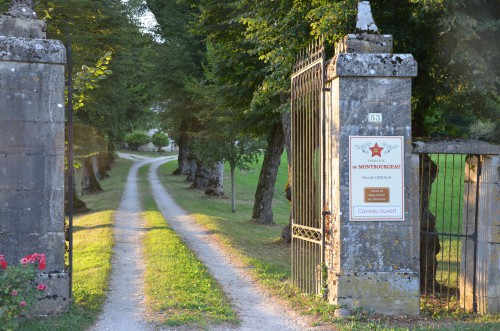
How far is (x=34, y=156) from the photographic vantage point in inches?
305

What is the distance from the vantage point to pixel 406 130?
8.04 metres

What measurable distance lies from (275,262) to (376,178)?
19.9 feet

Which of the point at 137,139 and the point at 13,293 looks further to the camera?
the point at 137,139

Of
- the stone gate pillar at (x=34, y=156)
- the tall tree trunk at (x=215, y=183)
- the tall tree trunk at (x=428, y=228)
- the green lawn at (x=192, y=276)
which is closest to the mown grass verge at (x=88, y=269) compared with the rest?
the green lawn at (x=192, y=276)

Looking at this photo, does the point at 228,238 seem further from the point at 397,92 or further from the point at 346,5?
the point at 397,92

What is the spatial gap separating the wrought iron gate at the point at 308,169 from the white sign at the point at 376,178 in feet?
2.03

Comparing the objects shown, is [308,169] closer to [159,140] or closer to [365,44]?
[365,44]

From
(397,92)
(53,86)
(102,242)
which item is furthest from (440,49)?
(102,242)

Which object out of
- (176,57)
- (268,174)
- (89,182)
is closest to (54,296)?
(268,174)

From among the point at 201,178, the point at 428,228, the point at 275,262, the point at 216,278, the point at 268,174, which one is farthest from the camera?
the point at 201,178

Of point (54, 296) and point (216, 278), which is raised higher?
point (54, 296)

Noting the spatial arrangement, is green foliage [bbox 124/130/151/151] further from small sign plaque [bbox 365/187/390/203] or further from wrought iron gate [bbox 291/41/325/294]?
small sign plaque [bbox 365/187/390/203]

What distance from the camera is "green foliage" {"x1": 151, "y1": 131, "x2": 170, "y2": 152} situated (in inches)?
3543

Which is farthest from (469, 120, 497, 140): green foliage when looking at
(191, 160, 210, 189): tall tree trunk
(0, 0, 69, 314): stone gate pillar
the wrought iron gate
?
(191, 160, 210, 189): tall tree trunk
